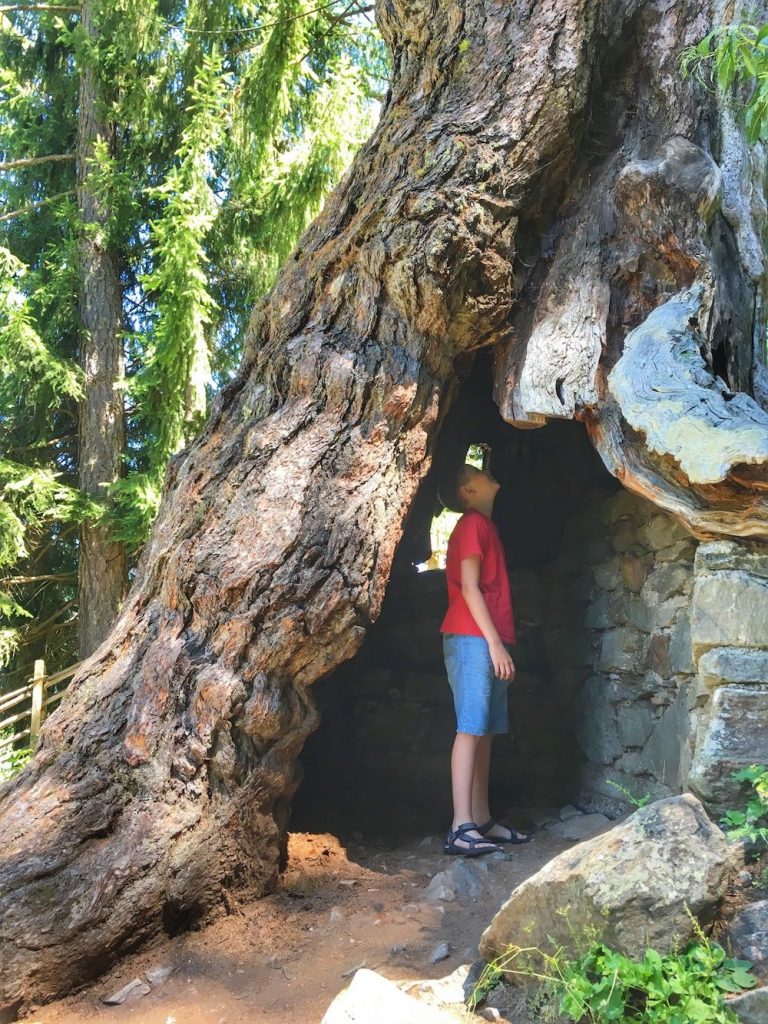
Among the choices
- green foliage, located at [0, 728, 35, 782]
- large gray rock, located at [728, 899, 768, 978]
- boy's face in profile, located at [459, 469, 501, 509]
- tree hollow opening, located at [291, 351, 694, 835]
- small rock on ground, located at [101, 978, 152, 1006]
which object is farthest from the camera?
green foliage, located at [0, 728, 35, 782]

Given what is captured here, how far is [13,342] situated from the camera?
8.13m

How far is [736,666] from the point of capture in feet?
11.1

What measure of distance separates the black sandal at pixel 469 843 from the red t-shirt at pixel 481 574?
0.97 metres

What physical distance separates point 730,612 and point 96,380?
691cm

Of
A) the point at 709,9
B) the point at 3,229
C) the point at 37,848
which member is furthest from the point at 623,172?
the point at 3,229

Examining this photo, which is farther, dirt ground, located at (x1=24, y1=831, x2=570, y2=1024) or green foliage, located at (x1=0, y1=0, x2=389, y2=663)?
green foliage, located at (x1=0, y1=0, x2=389, y2=663)

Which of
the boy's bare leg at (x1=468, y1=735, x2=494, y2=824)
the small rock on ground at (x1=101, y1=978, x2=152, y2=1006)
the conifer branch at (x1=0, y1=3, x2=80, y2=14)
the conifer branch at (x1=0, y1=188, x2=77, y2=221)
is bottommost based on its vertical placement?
A: the small rock on ground at (x1=101, y1=978, x2=152, y2=1006)

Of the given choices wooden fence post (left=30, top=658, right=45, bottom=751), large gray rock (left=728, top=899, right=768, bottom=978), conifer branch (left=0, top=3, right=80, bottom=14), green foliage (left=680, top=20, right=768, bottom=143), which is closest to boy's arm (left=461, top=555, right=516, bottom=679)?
large gray rock (left=728, top=899, right=768, bottom=978)

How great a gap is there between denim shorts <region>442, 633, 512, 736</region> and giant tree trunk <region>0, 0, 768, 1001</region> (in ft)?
2.76

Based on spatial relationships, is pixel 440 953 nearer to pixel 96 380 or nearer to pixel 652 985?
pixel 652 985

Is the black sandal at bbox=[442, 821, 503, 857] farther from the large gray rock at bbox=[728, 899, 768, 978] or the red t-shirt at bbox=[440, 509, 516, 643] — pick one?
the large gray rock at bbox=[728, 899, 768, 978]

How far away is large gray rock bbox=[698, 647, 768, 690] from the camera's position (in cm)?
336

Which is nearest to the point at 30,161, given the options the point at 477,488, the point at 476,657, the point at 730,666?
the point at 477,488

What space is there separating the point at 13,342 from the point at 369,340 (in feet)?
17.4
